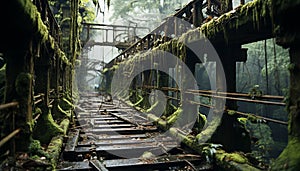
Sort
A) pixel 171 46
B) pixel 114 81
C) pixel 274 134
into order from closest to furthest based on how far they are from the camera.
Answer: pixel 171 46 → pixel 114 81 → pixel 274 134

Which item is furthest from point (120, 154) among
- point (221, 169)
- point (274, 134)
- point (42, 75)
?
point (274, 134)

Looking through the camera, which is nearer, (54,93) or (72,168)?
(72,168)

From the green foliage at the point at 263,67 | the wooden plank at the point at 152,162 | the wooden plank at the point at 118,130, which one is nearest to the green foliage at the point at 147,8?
the green foliage at the point at 263,67

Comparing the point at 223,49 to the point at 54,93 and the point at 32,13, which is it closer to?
the point at 32,13

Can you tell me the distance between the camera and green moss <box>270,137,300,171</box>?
3064 millimetres

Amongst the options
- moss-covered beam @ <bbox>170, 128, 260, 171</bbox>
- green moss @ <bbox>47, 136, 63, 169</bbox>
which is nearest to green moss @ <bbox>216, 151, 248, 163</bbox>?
moss-covered beam @ <bbox>170, 128, 260, 171</bbox>

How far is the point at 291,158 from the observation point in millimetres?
3145

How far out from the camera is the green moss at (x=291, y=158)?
306 cm

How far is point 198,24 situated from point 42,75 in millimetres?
4890

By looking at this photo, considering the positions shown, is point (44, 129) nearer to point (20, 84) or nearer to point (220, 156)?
point (20, 84)

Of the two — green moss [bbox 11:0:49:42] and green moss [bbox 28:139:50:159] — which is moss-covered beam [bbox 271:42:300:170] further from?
green moss [bbox 28:139:50:159]

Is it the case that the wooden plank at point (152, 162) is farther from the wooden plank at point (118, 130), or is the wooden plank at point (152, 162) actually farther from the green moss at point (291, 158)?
the wooden plank at point (118, 130)

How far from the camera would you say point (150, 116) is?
1119 cm

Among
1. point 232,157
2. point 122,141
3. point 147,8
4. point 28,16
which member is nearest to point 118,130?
point 122,141
